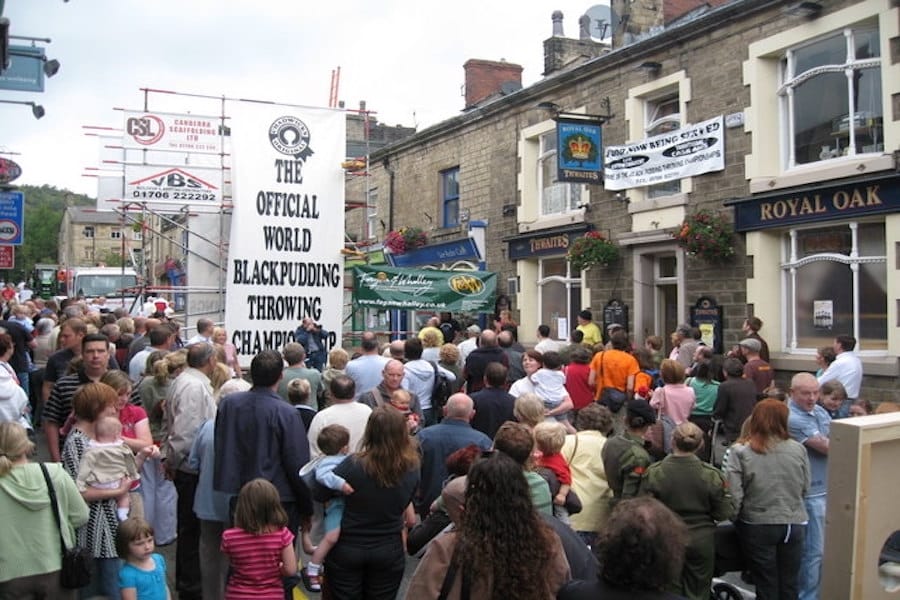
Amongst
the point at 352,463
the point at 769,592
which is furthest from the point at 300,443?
the point at 769,592

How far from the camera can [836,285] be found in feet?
36.4

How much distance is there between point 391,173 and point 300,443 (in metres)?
17.9

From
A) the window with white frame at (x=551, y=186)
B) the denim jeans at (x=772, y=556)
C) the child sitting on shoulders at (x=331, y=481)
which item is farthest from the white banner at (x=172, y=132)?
the denim jeans at (x=772, y=556)

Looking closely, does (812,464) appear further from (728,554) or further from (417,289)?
(417,289)

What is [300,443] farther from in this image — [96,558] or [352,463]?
[96,558]

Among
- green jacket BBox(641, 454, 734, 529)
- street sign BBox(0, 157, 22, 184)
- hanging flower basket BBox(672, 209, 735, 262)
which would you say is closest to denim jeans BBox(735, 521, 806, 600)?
green jacket BBox(641, 454, 734, 529)

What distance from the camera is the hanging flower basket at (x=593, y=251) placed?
14.1m

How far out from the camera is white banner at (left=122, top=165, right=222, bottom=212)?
44.3 ft

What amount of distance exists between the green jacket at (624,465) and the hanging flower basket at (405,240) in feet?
50.2

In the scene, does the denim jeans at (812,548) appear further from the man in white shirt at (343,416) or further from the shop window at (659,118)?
the shop window at (659,118)

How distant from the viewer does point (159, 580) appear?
14.6 ft

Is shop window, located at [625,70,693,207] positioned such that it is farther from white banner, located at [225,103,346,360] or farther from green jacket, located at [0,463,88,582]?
green jacket, located at [0,463,88,582]

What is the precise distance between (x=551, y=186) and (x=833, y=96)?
6429 millimetres

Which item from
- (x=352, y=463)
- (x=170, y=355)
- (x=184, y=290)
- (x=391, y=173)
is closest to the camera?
(x=352, y=463)
